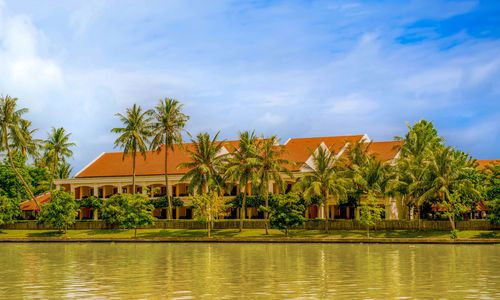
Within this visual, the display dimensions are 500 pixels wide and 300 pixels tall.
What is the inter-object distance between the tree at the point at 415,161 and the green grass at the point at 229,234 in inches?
156

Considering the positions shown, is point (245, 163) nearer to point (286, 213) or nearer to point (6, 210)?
point (286, 213)

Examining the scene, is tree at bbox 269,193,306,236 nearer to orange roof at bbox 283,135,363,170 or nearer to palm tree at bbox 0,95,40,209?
orange roof at bbox 283,135,363,170

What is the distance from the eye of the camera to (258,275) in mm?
36562

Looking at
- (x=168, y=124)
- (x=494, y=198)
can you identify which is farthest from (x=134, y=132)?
(x=494, y=198)

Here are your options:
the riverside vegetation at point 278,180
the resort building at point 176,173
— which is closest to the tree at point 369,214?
the riverside vegetation at point 278,180

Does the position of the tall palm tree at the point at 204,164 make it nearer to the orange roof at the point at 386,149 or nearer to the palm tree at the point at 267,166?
the palm tree at the point at 267,166

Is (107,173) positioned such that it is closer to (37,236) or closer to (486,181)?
(37,236)

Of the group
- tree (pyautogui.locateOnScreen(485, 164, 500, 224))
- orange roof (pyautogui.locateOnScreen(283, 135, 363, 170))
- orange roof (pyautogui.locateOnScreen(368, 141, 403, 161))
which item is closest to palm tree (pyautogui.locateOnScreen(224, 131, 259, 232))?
orange roof (pyautogui.locateOnScreen(283, 135, 363, 170))

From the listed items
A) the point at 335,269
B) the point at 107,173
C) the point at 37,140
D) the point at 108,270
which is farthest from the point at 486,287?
the point at 37,140

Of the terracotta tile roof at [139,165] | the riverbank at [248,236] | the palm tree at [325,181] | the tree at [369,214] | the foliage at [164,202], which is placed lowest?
the riverbank at [248,236]

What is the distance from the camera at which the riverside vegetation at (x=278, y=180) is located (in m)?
75.9

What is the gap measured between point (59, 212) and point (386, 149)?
42968 millimetres

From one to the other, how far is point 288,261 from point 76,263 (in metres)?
14.2

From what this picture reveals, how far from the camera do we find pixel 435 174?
7581 centimetres
